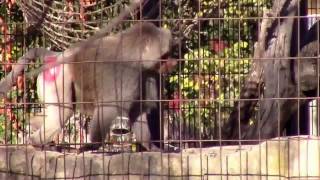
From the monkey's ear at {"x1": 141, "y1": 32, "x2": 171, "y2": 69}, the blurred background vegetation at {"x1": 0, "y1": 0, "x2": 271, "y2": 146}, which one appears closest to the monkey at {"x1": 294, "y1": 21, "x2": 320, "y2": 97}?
the blurred background vegetation at {"x1": 0, "y1": 0, "x2": 271, "y2": 146}

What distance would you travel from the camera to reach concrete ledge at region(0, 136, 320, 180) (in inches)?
248

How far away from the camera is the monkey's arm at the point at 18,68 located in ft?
22.5

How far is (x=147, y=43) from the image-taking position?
737cm

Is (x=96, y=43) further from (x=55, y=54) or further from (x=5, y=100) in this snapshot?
(x=5, y=100)

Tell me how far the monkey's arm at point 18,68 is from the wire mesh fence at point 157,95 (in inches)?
0.9

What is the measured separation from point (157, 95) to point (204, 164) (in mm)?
1171

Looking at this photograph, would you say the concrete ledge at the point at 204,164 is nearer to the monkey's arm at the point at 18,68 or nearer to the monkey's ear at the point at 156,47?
the monkey's arm at the point at 18,68

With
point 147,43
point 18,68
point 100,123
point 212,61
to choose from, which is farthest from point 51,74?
point 212,61

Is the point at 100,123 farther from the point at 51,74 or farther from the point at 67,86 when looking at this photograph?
the point at 51,74

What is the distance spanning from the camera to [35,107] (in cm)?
764

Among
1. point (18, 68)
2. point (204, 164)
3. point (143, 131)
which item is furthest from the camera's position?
point (143, 131)

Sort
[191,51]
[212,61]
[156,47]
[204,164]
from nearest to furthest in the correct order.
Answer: [204,164]
[156,47]
[212,61]
[191,51]

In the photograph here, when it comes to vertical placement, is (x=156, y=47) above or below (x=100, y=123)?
above

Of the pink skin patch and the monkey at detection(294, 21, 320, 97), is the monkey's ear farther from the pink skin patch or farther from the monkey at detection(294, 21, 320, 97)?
the monkey at detection(294, 21, 320, 97)
